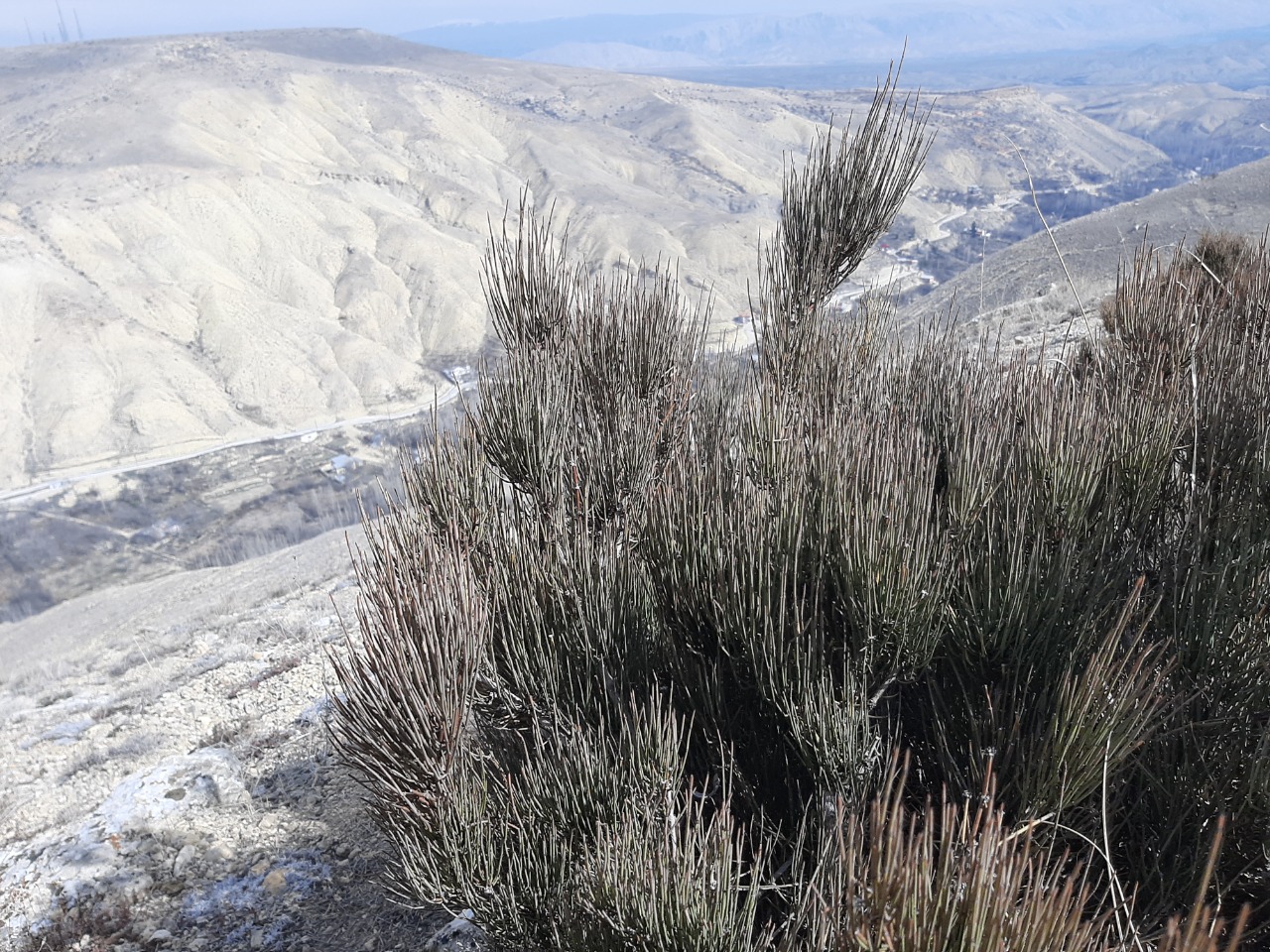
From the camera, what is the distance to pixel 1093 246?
27.6 metres

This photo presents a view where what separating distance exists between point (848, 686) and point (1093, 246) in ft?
98.1

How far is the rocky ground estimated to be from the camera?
475 cm

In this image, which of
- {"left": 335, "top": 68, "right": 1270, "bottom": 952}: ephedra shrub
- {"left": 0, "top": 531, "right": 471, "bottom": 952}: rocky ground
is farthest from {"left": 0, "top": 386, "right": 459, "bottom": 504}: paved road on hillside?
{"left": 335, "top": 68, "right": 1270, "bottom": 952}: ephedra shrub

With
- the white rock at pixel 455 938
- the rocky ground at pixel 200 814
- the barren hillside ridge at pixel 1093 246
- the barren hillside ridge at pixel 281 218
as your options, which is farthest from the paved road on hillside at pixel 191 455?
the white rock at pixel 455 938

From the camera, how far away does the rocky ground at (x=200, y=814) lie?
187 inches

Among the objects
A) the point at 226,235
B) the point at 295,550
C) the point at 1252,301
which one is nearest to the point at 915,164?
the point at 1252,301

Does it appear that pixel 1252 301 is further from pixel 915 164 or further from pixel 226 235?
pixel 226 235

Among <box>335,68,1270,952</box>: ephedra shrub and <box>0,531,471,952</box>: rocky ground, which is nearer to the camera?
<box>335,68,1270,952</box>: ephedra shrub

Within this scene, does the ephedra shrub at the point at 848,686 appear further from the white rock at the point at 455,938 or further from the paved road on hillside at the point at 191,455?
the paved road on hillside at the point at 191,455

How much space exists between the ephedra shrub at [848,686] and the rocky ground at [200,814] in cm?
70

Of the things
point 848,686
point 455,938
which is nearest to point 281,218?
point 455,938


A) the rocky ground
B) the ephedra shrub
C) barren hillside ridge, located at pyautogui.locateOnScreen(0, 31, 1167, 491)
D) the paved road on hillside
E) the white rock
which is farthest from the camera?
barren hillside ridge, located at pyautogui.locateOnScreen(0, 31, 1167, 491)

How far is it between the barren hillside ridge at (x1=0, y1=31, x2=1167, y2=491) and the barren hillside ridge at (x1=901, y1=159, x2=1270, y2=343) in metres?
4.19

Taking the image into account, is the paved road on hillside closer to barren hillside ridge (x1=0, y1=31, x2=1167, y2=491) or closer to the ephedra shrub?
barren hillside ridge (x1=0, y1=31, x2=1167, y2=491)
